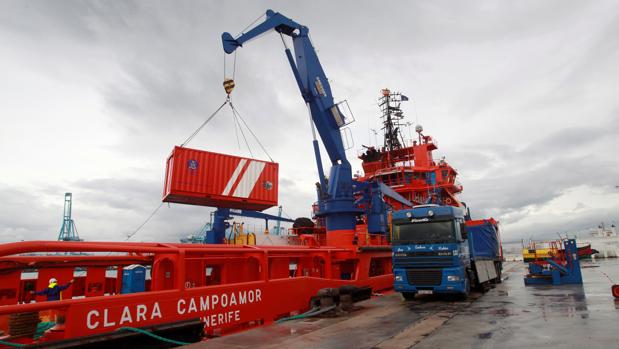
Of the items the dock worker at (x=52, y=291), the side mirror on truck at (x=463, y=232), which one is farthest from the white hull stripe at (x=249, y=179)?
the side mirror on truck at (x=463, y=232)

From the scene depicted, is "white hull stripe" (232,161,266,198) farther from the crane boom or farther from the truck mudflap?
the truck mudflap

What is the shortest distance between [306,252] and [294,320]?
2.42 metres

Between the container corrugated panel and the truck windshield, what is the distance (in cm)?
559

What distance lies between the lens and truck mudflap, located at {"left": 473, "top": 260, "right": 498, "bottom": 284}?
13877 millimetres

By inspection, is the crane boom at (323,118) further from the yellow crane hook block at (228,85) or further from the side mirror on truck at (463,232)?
the side mirror on truck at (463,232)

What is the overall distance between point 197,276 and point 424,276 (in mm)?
7118

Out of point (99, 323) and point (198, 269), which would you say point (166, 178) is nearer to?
point (198, 269)

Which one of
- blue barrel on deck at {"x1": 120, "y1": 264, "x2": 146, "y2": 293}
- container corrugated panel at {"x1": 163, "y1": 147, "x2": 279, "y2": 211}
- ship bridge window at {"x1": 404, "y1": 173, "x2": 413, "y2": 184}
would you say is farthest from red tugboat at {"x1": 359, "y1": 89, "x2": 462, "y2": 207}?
blue barrel on deck at {"x1": 120, "y1": 264, "x2": 146, "y2": 293}

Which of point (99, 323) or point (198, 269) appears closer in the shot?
point (99, 323)

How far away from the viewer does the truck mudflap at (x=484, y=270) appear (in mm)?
13877

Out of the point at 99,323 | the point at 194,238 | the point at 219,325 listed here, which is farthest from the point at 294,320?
the point at 194,238

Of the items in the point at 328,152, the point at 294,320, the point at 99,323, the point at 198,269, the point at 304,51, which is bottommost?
the point at 294,320

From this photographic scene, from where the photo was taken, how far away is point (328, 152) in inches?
677

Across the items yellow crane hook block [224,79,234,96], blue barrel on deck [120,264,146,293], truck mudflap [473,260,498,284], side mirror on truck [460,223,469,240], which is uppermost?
yellow crane hook block [224,79,234,96]
